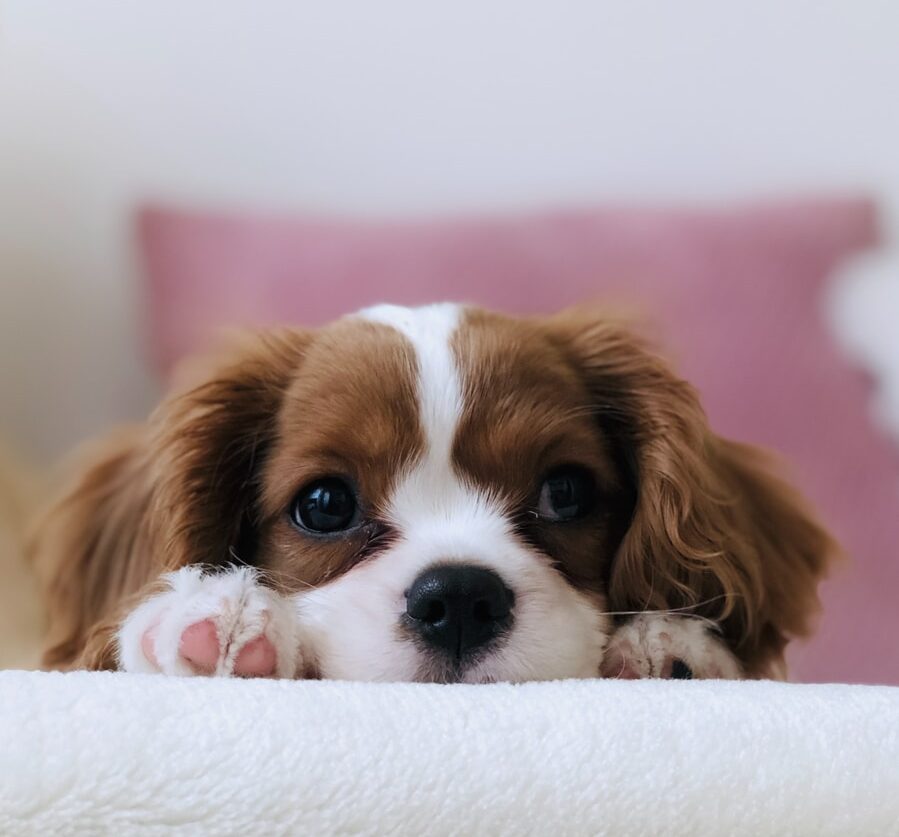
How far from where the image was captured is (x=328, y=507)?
132cm

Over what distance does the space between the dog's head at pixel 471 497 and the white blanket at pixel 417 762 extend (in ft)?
0.98

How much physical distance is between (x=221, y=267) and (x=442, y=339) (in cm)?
100

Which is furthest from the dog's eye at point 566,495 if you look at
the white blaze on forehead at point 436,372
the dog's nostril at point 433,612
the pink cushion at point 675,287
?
the pink cushion at point 675,287

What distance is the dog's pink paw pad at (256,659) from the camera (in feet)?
3.44

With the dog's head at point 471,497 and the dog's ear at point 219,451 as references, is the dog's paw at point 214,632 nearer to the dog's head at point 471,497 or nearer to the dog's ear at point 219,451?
the dog's head at point 471,497

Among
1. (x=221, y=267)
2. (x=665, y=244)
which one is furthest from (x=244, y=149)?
(x=665, y=244)

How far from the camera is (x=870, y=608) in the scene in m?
2.02

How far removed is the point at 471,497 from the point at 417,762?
0.55 meters

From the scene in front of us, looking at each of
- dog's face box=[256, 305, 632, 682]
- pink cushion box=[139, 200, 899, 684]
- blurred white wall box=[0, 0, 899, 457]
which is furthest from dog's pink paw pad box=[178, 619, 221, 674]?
blurred white wall box=[0, 0, 899, 457]

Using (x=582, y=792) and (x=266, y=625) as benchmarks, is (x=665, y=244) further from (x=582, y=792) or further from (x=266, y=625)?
(x=582, y=792)

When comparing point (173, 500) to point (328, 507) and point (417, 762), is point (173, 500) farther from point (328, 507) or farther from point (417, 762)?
point (417, 762)

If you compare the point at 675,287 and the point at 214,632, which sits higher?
the point at 675,287

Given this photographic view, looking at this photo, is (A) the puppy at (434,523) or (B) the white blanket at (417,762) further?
(A) the puppy at (434,523)

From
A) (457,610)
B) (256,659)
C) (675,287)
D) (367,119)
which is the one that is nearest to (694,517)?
(457,610)
